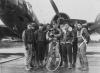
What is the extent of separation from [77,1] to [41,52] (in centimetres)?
235

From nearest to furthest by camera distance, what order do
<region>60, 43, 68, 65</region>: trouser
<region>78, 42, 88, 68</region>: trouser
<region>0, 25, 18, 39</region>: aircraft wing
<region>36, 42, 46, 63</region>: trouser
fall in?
1. <region>78, 42, 88, 68</region>: trouser
2. <region>60, 43, 68, 65</region>: trouser
3. <region>36, 42, 46, 63</region>: trouser
4. <region>0, 25, 18, 39</region>: aircraft wing

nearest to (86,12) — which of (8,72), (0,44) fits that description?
(8,72)

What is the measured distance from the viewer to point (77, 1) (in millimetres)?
10570

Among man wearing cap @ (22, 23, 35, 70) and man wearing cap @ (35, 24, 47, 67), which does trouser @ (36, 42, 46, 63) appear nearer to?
man wearing cap @ (35, 24, 47, 67)

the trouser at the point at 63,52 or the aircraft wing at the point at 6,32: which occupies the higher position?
the aircraft wing at the point at 6,32

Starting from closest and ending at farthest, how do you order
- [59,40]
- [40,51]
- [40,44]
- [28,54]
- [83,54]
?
[83,54], [28,54], [59,40], [40,44], [40,51]

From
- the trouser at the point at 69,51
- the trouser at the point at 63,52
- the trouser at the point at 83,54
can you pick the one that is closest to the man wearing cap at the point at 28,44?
the trouser at the point at 63,52

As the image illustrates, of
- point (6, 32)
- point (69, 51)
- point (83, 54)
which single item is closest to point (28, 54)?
point (69, 51)

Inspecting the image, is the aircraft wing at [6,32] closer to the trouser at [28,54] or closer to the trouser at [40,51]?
the trouser at [40,51]

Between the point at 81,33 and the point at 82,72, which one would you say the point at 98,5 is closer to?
the point at 81,33

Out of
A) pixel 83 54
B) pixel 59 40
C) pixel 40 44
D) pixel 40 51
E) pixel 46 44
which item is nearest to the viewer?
pixel 83 54

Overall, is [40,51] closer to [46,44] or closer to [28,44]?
[46,44]

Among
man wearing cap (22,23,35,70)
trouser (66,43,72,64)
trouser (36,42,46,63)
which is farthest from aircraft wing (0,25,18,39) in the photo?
trouser (66,43,72,64)

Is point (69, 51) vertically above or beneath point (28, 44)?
beneath
